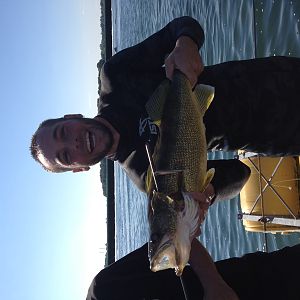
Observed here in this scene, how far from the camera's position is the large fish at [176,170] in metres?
2.72

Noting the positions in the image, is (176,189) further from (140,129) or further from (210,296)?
(140,129)

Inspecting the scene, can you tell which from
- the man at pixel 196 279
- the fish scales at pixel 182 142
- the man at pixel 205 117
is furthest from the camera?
the man at pixel 205 117

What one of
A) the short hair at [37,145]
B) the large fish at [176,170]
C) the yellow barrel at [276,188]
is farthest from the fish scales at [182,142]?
the yellow barrel at [276,188]

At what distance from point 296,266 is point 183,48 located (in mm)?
1901

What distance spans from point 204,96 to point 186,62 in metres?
0.29

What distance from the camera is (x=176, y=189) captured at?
295cm

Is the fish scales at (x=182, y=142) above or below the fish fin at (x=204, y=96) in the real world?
below

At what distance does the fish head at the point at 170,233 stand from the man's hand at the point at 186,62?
1067 mm

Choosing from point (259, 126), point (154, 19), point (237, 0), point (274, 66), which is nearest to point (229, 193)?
point (259, 126)

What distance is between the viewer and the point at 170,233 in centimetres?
270

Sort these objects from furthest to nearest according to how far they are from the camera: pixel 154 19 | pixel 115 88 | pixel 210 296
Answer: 1. pixel 154 19
2. pixel 115 88
3. pixel 210 296

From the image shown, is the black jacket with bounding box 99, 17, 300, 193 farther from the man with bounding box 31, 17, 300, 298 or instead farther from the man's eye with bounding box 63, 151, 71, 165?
the man's eye with bounding box 63, 151, 71, 165

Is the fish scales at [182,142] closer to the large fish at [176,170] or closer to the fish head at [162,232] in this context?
the large fish at [176,170]

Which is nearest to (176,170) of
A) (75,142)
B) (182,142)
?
(182,142)
